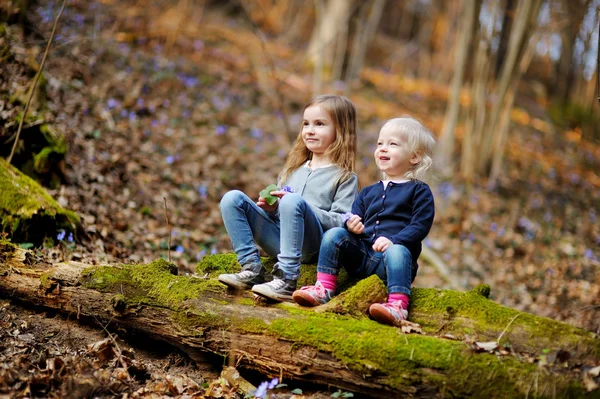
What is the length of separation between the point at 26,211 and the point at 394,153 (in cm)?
318

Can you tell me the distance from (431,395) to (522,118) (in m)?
15.7

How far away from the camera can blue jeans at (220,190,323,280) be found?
133 inches

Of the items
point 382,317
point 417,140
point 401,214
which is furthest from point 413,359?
point 417,140

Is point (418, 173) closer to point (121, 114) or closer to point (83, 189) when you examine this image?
point (83, 189)

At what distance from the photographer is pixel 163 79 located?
9633 mm

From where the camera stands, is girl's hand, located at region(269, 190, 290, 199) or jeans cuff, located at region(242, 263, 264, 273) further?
girl's hand, located at region(269, 190, 290, 199)

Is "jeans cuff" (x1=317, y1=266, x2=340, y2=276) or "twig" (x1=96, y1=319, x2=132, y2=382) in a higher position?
"jeans cuff" (x1=317, y1=266, x2=340, y2=276)

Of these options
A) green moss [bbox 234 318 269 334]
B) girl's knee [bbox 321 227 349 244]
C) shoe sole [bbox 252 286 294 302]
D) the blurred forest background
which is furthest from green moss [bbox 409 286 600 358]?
green moss [bbox 234 318 269 334]

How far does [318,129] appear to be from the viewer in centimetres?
375

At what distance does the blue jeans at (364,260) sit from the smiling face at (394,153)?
584mm

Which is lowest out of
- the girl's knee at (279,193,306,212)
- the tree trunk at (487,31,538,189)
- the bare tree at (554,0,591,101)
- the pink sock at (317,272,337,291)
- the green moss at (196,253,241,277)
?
the green moss at (196,253,241,277)

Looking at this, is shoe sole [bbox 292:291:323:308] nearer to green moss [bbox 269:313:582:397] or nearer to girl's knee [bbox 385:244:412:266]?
green moss [bbox 269:313:582:397]

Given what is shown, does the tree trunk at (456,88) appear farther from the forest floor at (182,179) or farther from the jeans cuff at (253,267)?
the jeans cuff at (253,267)

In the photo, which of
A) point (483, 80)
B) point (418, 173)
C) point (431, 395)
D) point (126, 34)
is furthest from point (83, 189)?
point (483, 80)
